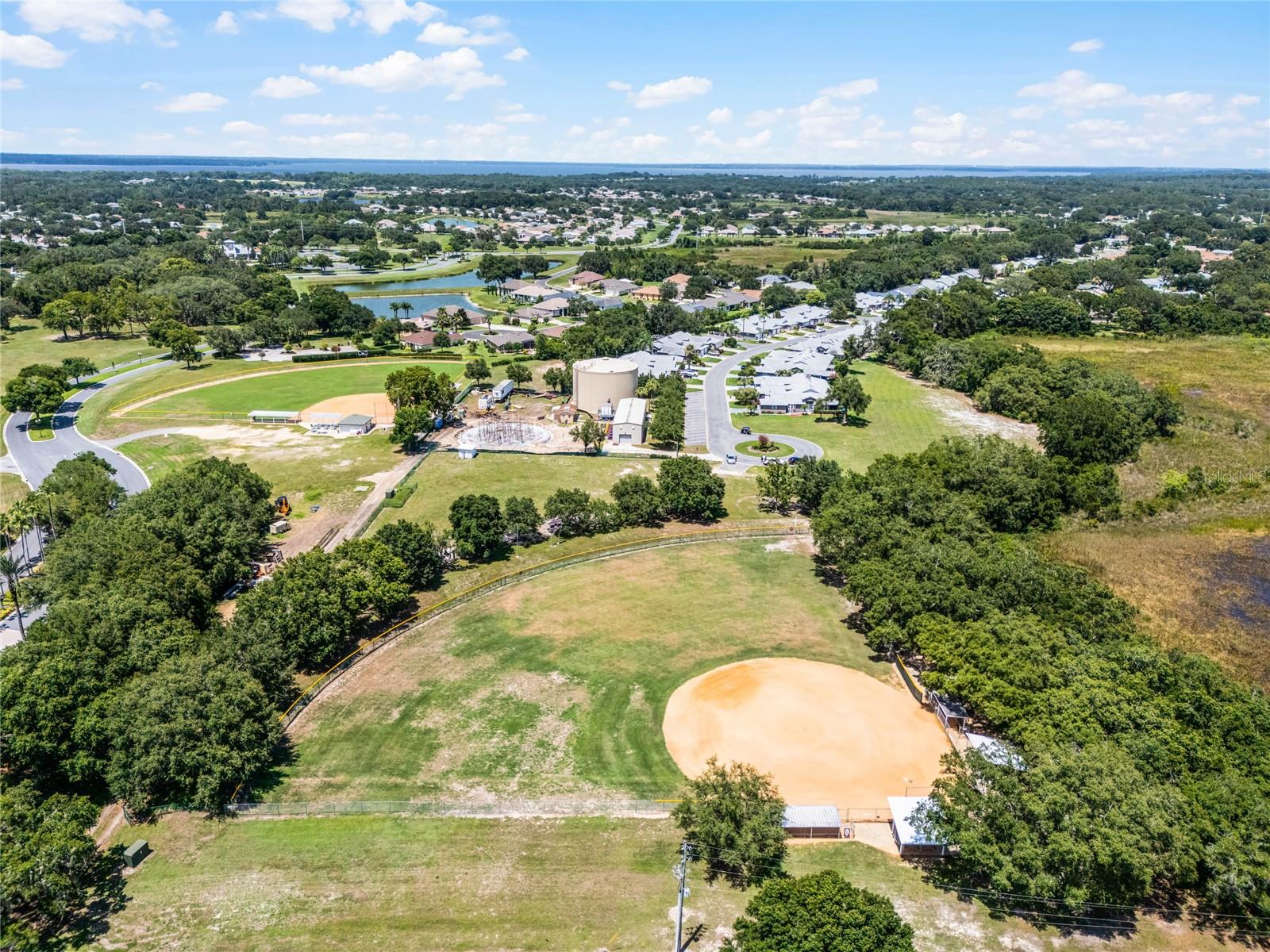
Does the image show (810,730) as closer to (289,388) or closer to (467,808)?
(467,808)

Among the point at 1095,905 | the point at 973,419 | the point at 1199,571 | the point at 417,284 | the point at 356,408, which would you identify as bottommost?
the point at 1199,571

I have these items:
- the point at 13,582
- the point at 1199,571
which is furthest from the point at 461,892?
the point at 1199,571

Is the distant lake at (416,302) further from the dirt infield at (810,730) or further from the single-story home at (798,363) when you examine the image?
the dirt infield at (810,730)

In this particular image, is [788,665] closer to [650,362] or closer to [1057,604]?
[1057,604]

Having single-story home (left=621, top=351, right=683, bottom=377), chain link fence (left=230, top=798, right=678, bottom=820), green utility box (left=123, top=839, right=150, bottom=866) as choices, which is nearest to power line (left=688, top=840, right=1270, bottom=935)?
chain link fence (left=230, top=798, right=678, bottom=820)

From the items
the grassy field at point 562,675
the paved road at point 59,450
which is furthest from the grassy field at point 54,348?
the grassy field at point 562,675
